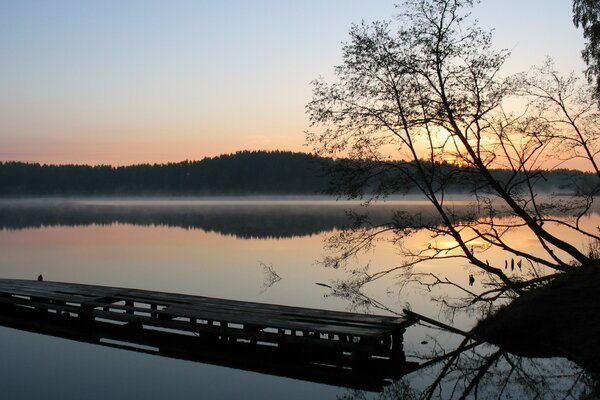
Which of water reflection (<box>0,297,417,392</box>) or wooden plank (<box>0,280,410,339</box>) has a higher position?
wooden plank (<box>0,280,410,339</box>)

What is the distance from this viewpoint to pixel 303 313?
607 inches

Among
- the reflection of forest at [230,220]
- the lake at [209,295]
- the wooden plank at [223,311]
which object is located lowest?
the lake at [209,295]

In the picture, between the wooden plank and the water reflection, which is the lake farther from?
the wooden plank

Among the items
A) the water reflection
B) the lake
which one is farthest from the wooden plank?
the lake

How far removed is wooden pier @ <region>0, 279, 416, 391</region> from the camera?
42.9 ft

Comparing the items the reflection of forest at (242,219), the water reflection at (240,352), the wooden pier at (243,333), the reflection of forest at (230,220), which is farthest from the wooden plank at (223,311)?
the reflection of forest at (230,220)

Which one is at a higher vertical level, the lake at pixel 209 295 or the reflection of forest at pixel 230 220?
the reflection of forest at pixel 230 220

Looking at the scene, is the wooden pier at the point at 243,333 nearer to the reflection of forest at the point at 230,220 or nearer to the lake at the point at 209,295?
the lake at the point at 209,295

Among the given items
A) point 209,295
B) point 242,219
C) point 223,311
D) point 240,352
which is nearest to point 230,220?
point 242,219

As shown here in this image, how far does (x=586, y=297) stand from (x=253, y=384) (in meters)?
7.57

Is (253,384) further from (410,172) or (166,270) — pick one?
(166,270)

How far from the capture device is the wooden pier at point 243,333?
42.9 feet

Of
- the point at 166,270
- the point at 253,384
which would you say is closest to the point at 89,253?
the point at 166,270

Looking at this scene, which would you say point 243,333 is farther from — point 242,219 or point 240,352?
point 242,219
